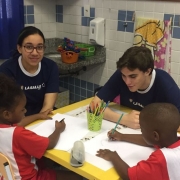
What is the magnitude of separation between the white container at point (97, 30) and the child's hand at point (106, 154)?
1.88 metres

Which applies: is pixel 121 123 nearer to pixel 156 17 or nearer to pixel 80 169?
pixel 80 169

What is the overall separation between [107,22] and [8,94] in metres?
1.91

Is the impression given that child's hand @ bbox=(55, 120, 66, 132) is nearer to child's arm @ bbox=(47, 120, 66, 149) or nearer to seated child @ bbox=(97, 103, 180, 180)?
child's arm @ bbox=(47, 120, 66, 149)

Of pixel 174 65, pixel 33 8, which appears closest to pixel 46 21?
pixel 33 8

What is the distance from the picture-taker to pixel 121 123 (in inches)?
67.5

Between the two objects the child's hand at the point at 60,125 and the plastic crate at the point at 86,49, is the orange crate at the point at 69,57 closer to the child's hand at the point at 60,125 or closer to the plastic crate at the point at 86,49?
the plastic crate at the point at 86,49

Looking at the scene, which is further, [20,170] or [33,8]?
[33,8]

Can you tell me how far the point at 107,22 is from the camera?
305 cm

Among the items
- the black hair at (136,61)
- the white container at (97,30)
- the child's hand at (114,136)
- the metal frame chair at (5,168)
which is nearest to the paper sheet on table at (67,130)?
the child's hand at (114,136)

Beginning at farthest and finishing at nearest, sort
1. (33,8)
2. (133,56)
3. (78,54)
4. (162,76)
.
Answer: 1. (33,8)
2. (78,54)
3. (162,76)
4. (133,56)

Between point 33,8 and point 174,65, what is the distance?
5.51ft

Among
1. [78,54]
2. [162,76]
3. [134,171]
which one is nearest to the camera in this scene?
[134,171]

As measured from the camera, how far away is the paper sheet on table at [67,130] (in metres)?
1.47

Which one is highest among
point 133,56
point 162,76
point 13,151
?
point 133,56
